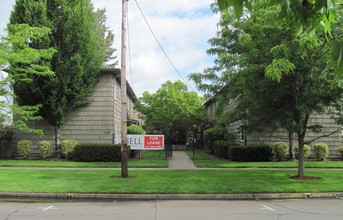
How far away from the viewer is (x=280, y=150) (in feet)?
74.3

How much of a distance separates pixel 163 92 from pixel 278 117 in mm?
24648

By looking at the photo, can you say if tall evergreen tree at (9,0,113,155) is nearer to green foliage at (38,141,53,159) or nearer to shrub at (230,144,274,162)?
green foliage at (38,141,53,159)

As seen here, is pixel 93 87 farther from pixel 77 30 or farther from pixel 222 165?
pixel 222 165

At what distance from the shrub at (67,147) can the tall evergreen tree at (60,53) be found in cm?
132

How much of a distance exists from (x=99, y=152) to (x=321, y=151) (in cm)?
1381

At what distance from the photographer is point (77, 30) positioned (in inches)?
882

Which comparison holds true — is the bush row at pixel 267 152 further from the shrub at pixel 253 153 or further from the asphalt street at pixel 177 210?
the asphalt street at pixel 177 210

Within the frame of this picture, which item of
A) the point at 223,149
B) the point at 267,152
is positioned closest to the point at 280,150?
the point at 267,152

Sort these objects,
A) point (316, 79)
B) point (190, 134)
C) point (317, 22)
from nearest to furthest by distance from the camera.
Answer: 1. point (317, 22)
2. point (316, 79)
3. point (190, 134)

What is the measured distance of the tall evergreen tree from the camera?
21.8 m

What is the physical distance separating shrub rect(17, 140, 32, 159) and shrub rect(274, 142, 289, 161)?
A: 15.4 m

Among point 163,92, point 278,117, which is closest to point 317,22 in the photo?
point 278,117

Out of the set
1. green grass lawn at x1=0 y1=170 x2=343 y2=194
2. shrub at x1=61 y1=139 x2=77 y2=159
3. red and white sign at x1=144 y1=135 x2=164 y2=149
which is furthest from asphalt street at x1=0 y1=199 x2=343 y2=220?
shrub at x1=61 y1=139 x2=77 y2=159

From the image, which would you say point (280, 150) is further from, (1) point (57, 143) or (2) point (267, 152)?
(1) point (57, 143)
